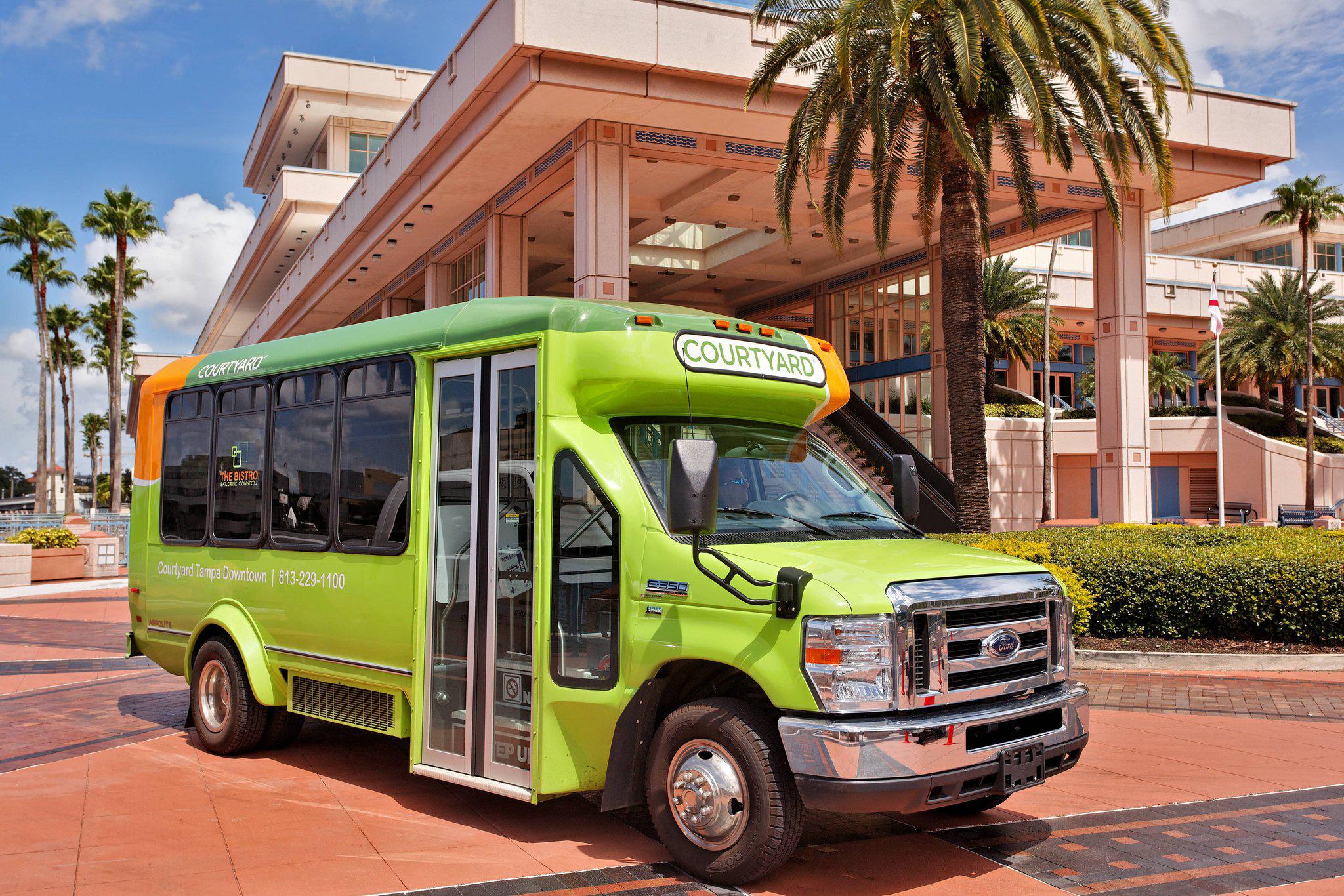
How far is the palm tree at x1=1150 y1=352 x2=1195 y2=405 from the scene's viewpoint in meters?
59.2

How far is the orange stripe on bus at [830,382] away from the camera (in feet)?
23.0

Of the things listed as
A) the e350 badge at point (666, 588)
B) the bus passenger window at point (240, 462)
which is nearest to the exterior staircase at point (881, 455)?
the bus passenger window at point (240, 462)

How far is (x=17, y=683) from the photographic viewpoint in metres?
11.8

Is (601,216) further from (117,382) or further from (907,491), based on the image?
(117,382)

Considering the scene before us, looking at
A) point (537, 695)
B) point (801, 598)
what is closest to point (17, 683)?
point (537, 695)

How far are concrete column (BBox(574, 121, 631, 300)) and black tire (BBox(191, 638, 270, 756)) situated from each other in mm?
11895

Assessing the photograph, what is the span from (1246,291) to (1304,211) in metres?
4.12

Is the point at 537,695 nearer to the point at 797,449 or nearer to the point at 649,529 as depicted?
the point at 649,529

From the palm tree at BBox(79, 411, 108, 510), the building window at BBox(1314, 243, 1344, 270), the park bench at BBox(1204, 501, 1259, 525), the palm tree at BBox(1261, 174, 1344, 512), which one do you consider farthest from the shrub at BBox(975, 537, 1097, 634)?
the palm tree at BBox(79, 411, 108, 510)

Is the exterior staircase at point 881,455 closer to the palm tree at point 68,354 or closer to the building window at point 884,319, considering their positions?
the building window at point 884,319

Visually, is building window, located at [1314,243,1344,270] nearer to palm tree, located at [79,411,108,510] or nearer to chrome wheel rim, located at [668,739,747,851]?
chrome wheel rim, located at [668,739,747,851]

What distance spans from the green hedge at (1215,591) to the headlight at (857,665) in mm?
8656

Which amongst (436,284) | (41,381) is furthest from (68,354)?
(436,284)

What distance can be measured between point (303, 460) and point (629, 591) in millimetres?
3262
